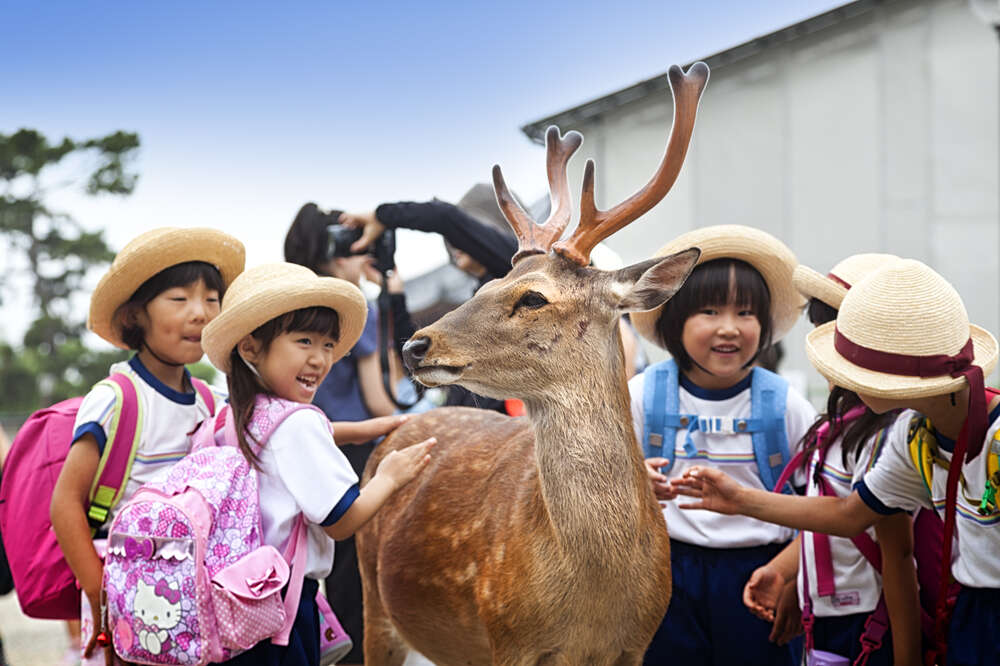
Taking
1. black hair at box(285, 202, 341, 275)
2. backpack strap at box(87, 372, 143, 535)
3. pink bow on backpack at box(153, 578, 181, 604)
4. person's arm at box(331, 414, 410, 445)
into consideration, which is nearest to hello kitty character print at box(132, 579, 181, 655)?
pink bow on backpack at box(153, 578, 181, 604)

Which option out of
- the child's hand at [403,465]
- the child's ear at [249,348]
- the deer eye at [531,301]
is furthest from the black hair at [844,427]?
the child's ear at [249,348]

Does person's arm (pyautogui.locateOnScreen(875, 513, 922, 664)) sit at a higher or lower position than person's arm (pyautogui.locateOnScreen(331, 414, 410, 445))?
lower

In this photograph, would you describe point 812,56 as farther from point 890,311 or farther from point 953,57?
point 890,311

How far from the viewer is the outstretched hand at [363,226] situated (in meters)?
4.12

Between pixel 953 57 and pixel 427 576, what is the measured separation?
32.1 ft

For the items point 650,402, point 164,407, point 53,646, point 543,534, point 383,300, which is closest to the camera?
point 543,534

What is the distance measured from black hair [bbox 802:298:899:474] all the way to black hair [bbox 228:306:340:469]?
1.50 metres

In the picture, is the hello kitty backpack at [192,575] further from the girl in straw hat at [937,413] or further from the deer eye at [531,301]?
the girl in straw hat at [937,413]

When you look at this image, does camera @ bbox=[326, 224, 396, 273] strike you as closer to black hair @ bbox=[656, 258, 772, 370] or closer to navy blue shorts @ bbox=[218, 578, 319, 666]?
black hair @ bbox=[656, 258, 772, 370]

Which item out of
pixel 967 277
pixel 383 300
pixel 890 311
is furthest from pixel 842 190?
pixel 890 311

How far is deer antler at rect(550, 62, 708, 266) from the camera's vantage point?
8.80ft

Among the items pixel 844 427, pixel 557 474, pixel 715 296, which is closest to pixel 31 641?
pixel 557 474

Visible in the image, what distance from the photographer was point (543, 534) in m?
2.50

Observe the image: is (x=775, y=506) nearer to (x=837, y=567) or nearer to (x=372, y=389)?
(x=837, y=567)
